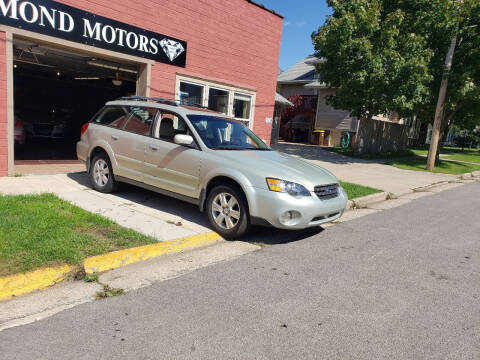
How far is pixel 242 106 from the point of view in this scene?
12688 millimetres

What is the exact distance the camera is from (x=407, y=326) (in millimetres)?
3293

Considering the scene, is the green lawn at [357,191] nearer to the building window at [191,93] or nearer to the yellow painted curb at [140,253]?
the yellow painted curb at [140,253]

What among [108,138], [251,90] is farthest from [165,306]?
[251,90]

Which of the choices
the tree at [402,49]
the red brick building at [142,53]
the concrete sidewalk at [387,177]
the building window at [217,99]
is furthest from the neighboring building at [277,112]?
the building window at [217,99]

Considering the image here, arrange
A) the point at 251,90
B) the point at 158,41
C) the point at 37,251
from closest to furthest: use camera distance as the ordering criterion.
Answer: the point at 37,251
the point at 158,41
the point at 251,90

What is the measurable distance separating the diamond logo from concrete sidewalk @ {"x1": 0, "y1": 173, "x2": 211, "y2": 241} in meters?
4.05

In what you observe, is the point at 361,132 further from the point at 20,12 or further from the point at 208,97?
the point at 20,12

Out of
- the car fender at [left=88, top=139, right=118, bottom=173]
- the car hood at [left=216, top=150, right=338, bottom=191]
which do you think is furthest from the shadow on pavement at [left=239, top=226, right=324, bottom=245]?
the car fender at [left=88, top=139, right=118, bottom=173]

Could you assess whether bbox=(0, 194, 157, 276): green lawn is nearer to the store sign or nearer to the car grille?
the car grille

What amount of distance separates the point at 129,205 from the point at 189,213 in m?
1.04

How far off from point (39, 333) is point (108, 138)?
456 centimetres

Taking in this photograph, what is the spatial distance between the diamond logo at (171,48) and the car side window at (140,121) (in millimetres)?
3749

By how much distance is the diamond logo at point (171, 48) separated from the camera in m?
10.0

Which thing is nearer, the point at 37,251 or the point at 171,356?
the point at 171,356
